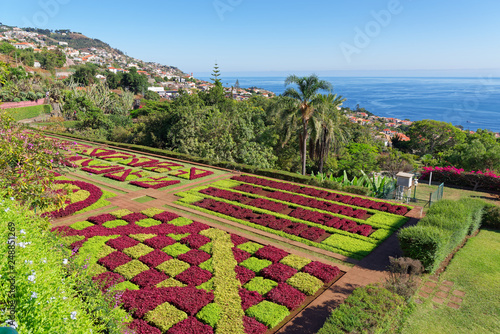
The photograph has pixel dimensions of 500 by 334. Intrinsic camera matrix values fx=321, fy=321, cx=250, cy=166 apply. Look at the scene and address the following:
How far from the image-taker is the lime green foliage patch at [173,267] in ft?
35.2

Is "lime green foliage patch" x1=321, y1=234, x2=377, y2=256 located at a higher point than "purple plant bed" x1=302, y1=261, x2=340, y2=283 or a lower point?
lower

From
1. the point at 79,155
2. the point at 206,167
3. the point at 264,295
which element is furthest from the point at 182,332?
Answer: the point at 79,155

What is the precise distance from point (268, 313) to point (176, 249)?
16.2 feet

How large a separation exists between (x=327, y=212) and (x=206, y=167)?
1283 centimetres

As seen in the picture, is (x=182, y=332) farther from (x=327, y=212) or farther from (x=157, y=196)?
(x=157, y=196)

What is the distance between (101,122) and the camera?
1711 inches

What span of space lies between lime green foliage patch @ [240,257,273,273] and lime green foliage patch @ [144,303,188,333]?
3.15 meters

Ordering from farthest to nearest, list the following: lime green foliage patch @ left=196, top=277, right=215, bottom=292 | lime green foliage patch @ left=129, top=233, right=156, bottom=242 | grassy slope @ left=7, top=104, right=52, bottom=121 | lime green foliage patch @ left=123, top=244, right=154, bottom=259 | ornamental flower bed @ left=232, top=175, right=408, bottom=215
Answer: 1. grassy slope @ left=7, top=104, right=52, bottom=121
2. ornamental flower bed @ left=232, top=175, right=408, bottom=215
3. lime green foliage patch @ left=129, top=233, right=156, bottom=242
4. lime green foliage patch @ left=123, top=244, right=154, bottom=259
5. lime green foliage patch @ left=196, top=277, right=215, bottom=292

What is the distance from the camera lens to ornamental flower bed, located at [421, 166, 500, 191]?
21547mm

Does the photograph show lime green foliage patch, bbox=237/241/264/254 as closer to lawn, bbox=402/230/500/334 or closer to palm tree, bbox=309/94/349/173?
lawn, bbox=402/230/500/334

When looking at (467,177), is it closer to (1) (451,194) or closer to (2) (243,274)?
(1) (451,194)

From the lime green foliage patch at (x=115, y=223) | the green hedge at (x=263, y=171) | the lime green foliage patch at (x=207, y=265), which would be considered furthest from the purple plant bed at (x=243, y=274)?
the green hedge at (x=263, y=171)

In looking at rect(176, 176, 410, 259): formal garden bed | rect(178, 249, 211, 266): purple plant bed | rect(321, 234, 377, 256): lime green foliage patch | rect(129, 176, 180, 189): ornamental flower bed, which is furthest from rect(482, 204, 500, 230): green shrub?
rect(129, 176, 180, 189): ornamental flower bed

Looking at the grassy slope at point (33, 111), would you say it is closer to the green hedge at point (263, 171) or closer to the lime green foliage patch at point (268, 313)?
the green hedge at point (263, 171)
